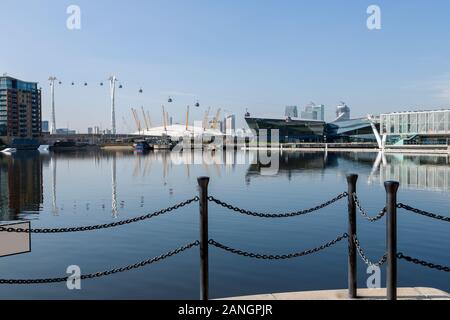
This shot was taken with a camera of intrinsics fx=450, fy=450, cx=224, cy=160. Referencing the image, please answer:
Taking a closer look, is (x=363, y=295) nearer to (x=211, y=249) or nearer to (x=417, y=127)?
A: (x=211, y=249)

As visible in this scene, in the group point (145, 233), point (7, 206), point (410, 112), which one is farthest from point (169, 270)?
point (410, 112)

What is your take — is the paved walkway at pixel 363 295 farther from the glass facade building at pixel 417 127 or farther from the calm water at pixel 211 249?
the glass facade building at pixel 417 127

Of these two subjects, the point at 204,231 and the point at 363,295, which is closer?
the point at 204,231

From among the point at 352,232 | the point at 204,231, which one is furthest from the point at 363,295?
the point at 204,231

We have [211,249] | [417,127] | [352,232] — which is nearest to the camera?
[352,232]

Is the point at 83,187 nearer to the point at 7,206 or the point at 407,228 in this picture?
the point at 7,206

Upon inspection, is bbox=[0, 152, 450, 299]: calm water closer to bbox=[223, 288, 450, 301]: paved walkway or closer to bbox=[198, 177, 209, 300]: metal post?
bbox=[223, 288, 450, 301]: paved walkway

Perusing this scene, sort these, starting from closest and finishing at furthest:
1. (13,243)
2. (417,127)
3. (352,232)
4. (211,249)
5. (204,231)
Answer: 1. (204,231)
2. (352,232)
3. (13,243)
4. (211,249)
5. (417,127)

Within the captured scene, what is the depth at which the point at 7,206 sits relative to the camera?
33.0m

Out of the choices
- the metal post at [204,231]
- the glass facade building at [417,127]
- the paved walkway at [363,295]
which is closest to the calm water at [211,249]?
the paved walkway at [363,295]

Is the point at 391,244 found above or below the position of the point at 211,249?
above

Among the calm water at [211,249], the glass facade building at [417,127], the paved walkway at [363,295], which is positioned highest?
the glass facade building at [417,127]

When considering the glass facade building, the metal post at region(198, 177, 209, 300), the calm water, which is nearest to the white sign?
the metal post at region(198, 177, 209, 300)
